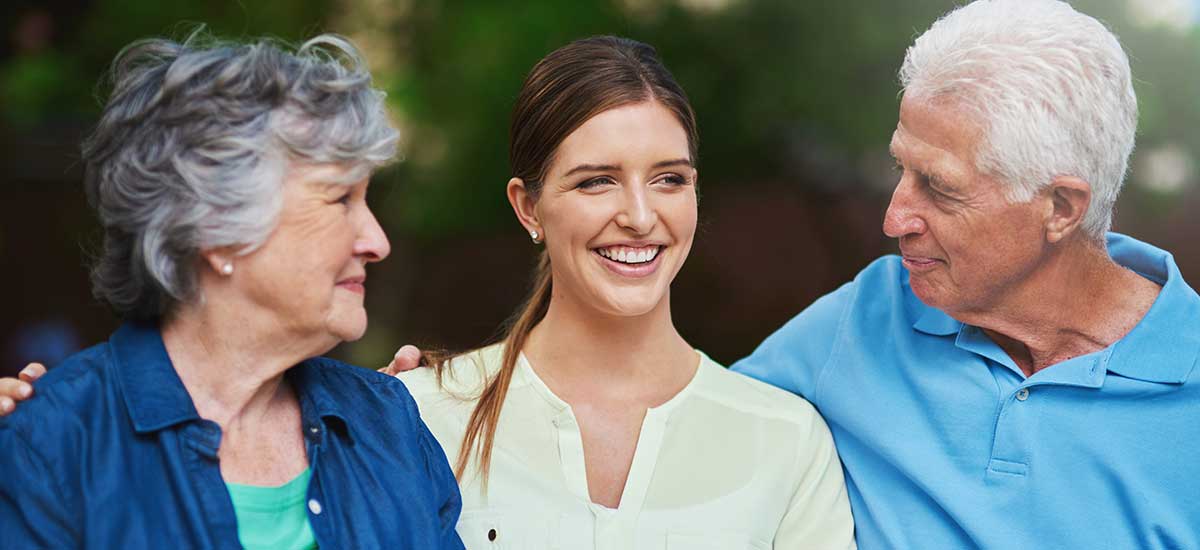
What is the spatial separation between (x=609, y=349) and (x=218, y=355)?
0.89m

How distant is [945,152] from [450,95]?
4460mm

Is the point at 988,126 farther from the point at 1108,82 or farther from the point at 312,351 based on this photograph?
the point at 312,351

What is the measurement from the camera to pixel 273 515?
79.9 inches

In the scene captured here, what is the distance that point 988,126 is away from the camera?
2439 mm

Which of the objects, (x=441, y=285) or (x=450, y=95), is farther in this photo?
(x=441, y=285)

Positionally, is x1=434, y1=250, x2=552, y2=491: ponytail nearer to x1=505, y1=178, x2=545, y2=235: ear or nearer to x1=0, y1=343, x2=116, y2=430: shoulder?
x1=505, y1=178, x2=545, y2=235: ear

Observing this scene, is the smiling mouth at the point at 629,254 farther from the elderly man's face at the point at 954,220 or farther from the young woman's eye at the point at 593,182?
the elderly man's face at the point at 954,220

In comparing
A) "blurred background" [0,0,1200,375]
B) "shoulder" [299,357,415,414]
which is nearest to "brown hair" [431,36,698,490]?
"shoulder" [299,357,415,414]

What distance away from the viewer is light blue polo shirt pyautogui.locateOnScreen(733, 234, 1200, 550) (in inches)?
96.7

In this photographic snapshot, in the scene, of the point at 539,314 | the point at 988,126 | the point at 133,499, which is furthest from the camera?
the point at 539,314

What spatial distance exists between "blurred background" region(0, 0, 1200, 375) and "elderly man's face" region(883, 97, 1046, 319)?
3348 millimetres

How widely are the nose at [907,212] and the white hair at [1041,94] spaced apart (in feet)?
0.54

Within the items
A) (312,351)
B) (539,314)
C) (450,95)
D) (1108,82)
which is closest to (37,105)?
(450,95)

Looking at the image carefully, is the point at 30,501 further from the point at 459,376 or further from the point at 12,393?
the point at 459,376
